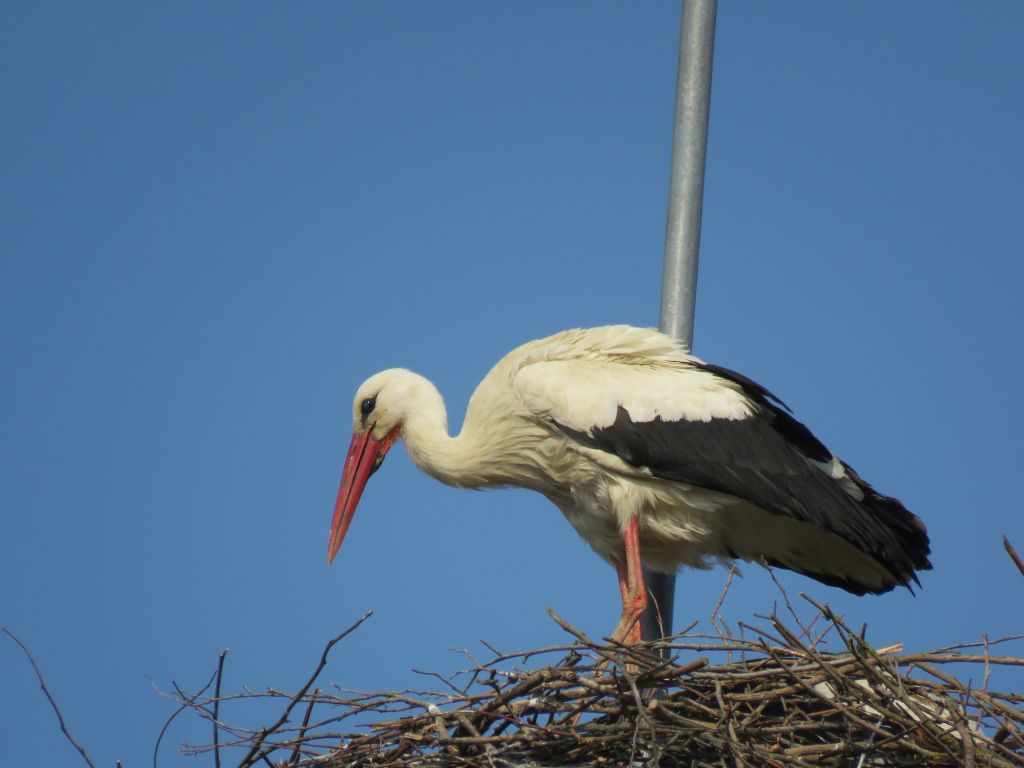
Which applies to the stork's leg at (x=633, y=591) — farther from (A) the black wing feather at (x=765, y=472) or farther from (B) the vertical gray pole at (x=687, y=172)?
(A) the black wing feather at (x=765, y=472)

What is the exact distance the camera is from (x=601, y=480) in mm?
5938

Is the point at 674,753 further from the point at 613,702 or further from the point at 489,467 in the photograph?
the point at 489,467

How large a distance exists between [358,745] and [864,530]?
7.22 ft

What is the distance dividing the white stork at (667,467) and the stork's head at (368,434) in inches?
24.3

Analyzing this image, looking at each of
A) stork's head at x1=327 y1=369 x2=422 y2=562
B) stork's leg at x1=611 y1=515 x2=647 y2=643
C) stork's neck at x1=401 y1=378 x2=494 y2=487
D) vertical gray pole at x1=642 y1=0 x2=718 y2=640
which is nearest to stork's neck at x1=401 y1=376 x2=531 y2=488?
stork's neck at x1=401 y1=378 x2=494 y2=487

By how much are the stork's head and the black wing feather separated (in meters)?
1.24

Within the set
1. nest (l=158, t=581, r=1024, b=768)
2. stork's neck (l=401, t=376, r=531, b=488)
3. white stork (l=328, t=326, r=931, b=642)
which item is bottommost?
nest (l=158, t=581, r=1024, b=768)

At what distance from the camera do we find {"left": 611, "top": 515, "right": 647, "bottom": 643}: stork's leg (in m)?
5.85

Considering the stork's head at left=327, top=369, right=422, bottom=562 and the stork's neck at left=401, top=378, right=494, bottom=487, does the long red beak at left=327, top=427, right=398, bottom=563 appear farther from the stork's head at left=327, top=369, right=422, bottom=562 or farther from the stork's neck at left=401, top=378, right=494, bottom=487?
the stork's neck at left=401, top=378, right=494, bottom=487

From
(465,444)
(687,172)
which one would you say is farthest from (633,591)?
(687,172)

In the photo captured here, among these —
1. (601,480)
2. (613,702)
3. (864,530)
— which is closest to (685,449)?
(601,480)

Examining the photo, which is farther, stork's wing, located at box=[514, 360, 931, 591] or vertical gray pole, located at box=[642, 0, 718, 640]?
stork's wing, located at box=[514, 360, 931, 591]

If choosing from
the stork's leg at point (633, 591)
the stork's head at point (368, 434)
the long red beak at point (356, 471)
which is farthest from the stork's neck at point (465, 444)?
the stork's leg at point (633, 591)

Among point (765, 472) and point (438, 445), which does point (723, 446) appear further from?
point (438, 445)
